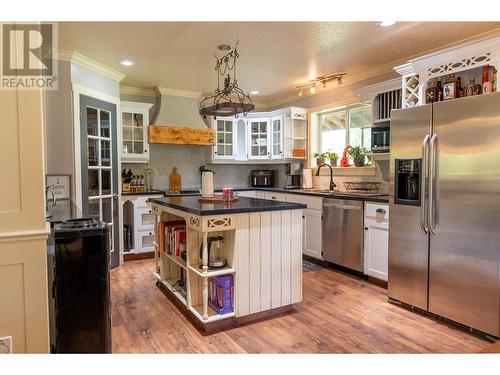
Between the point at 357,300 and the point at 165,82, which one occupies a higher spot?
the point at 165,82

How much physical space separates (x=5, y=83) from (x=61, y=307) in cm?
117

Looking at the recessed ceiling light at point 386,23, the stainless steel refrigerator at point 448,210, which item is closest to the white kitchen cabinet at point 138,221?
the stainless steel refrigerator at point 448,210

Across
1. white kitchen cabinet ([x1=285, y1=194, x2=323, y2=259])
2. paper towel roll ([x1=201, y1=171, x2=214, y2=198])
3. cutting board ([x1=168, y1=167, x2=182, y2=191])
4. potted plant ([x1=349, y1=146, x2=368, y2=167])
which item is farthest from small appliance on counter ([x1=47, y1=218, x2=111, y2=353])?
potted plant ([x1=349, y1=146, x2=368, y2=167])

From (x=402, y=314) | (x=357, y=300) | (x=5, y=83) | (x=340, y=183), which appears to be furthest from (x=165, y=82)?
(x=402, y=314)

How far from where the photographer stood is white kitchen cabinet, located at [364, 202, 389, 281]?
3.41 m

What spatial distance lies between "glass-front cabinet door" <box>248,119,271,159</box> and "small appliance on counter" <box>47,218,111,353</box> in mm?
4095

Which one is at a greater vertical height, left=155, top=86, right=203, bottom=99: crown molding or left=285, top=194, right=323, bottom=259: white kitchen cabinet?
left=155, top=86, right=203, bottom=99: crown molding

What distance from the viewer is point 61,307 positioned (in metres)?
1.82

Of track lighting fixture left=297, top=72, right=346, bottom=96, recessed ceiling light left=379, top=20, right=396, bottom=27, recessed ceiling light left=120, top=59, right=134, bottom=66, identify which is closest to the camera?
recessed ceiling light left=379, top=20, right=396, bottom=27

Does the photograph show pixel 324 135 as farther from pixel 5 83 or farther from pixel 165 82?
pixel 5 83

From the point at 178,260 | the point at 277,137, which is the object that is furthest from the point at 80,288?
the point at 277,137

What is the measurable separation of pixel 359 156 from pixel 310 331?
8.68 ft

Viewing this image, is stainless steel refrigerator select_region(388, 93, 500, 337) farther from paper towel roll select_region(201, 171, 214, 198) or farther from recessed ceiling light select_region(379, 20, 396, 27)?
paper towel roll select_region(201, 171, 214, 198)

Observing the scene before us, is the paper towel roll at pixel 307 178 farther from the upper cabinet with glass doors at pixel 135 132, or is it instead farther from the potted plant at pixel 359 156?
the upper cabinet with glass doors at pixel 135 132
